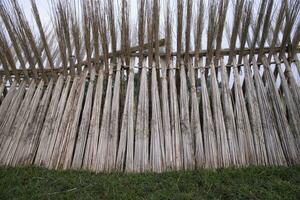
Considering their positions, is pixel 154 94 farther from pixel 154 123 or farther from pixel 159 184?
pixel 159 184

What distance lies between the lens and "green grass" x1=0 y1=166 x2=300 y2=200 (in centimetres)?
131

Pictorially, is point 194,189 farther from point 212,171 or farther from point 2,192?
point 2,192

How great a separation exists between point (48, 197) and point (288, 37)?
2.14 m

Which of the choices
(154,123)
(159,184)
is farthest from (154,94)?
(159,184)

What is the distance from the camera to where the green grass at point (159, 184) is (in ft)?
4.31

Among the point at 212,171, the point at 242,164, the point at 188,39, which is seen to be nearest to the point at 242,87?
the point at 188,39

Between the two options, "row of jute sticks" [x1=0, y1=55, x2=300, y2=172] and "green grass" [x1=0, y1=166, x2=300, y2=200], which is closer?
"green grass" [x1=0, y1=166, x2=300, y2=200]

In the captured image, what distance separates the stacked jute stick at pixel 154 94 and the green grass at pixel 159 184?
0.17m

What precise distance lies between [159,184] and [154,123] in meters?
0.53

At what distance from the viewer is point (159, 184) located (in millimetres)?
1462

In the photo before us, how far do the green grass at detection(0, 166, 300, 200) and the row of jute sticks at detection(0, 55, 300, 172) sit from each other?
161mm

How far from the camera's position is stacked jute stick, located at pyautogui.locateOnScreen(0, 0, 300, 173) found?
178 centimetres

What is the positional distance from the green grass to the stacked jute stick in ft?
0.54

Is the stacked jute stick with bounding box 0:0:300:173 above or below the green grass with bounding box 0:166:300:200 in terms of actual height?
above
